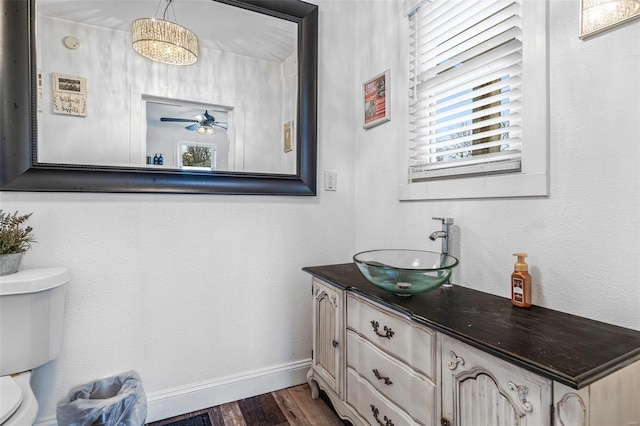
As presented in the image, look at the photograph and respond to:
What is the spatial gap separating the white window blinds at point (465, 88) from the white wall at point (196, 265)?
1.76 ft

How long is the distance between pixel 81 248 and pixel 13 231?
0.77 ft

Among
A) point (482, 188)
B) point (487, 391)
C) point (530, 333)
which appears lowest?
point (487, 391)

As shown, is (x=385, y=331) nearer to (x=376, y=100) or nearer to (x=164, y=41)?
(x=376, y=100)

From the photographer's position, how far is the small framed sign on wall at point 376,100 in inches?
68.8

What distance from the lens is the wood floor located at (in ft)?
4.98

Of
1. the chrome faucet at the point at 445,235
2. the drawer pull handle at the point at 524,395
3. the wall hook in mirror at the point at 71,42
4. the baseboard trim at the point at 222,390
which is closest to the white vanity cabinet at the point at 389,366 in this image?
the drawer pull handle at the point at 524,395

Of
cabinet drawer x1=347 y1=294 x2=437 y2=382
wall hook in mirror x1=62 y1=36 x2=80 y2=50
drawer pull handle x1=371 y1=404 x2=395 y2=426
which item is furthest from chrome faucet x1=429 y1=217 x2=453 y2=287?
wall hook in mirror x1=62 y1=36 x2=80 y2=50

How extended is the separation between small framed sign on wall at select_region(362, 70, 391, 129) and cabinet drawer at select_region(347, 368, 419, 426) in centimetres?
129

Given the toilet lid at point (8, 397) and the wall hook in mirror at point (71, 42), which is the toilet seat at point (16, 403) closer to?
the toilet lid at point (8, 397)

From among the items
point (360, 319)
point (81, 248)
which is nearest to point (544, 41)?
point (360, 319)

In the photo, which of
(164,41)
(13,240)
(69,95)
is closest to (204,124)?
(164,41)

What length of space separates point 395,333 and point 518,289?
428 mm

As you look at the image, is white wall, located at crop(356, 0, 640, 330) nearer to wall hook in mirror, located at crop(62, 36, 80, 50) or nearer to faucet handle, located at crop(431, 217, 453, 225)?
faucet handle, located at crop(431, 217, 453, 225)

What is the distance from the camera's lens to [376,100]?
71.9 inches
